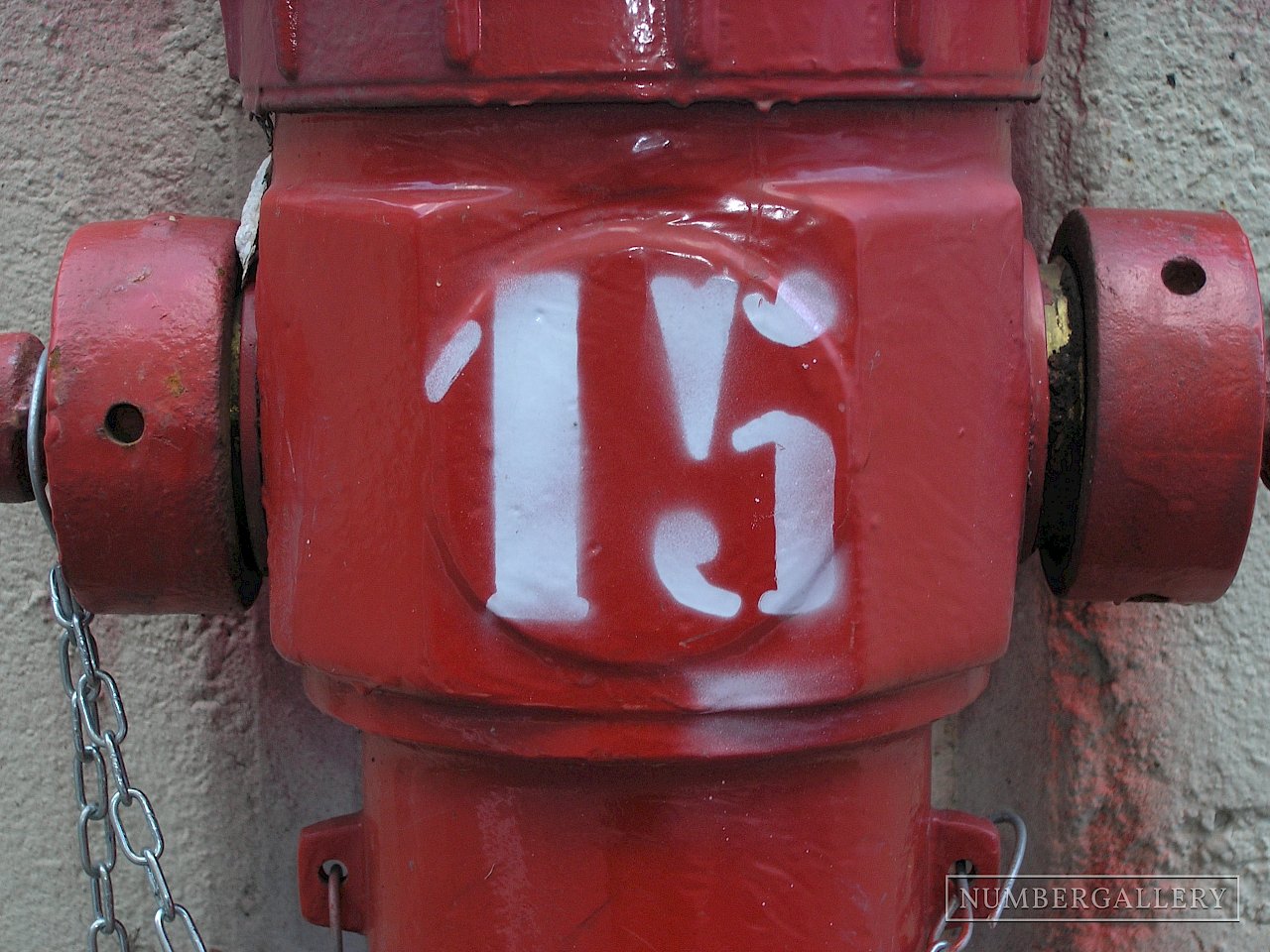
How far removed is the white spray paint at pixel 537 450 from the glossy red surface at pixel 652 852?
0.44ft

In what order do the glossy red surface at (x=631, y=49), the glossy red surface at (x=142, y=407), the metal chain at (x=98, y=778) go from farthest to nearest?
the metal chain at (x=98, y=778) → the glossy red surface at (x=142, y=407) → the glossy red surface at (x=631, y=49)

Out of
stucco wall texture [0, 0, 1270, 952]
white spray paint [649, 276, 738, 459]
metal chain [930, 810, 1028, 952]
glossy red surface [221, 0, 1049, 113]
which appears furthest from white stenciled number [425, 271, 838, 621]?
stucco wall texture [0, 0, 1270, 952]

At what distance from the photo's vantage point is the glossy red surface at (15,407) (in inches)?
32.2

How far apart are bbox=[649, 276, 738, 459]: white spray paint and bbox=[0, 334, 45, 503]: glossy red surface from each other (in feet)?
1.39

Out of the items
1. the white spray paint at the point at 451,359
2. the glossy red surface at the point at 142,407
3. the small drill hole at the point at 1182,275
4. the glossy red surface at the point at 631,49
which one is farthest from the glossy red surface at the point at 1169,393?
the glossy red surface at the point at 142,407

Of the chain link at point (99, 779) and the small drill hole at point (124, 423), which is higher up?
the small drill hole at point (124, 423)

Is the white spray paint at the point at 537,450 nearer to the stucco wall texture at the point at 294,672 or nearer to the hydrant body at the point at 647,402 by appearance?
the hydrant body at the point at 647,402

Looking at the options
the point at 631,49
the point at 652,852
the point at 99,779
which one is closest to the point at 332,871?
the point at 99,779

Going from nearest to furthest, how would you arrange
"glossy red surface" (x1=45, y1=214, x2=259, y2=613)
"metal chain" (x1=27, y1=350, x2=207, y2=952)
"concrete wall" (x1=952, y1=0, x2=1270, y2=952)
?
"glossy red surface" (x1=45, y1=214, x2=259, y2=613) → "metal chain" (x1=27, y1=350, x2=207, y2=952) → "concrete wall" (x1=952, y1=0, x2=1270, y2=952)

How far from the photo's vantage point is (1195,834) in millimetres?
1066

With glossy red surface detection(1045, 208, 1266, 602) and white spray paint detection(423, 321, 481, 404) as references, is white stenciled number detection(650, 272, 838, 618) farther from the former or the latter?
glossy red surface detection(1045, 208, 1266, 602)

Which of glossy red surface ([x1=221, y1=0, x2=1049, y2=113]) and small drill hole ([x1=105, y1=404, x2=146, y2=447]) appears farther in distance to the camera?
small drill hole ([x1=105, y1=404, x2=146, y2=447])

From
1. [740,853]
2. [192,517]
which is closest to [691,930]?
[740,853]

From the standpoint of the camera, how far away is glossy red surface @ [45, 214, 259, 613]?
778mm
